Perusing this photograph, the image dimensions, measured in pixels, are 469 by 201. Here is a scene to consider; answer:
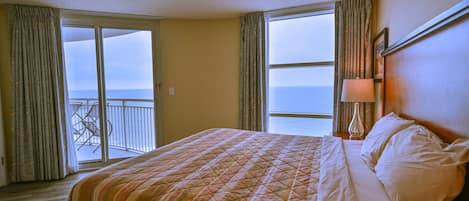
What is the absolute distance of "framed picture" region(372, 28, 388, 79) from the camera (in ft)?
7.93

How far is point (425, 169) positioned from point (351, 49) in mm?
2319

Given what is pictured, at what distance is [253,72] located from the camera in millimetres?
3580

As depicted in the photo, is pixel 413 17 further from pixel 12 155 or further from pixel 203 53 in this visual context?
pixel 12 155

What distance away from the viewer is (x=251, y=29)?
3.56 meters

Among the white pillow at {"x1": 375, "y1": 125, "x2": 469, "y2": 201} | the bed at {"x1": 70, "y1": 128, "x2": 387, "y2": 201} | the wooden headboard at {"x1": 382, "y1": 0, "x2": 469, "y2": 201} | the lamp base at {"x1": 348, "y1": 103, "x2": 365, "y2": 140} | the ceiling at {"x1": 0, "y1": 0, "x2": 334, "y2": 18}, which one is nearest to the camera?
the white pillow at {"x1": 375, "y1": 125, "x2": 469, "y2": 201}

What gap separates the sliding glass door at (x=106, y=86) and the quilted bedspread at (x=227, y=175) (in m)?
2.25

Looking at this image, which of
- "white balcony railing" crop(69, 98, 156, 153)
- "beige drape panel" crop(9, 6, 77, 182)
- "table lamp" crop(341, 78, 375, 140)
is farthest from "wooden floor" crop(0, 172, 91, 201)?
"table lamp" crop(341, 78, 375, 140)

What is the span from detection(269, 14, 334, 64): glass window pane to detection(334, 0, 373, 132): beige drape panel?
25 cm

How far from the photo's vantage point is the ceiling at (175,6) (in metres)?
3.05

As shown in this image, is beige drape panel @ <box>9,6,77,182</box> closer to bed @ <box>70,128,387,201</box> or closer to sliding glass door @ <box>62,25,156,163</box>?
sliding glass door @ <box>62,25,156,163</box>

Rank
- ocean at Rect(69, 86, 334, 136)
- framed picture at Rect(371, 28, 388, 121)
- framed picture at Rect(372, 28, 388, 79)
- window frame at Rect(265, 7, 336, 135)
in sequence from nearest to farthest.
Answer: framed picture at Rect(372, 28, 388, 79) < framed picture at Rect(371, 28, 388, 121) < window frame at Rect(265, 7, 336, 135) < ocean at Rect(69, 86, 334, 136)

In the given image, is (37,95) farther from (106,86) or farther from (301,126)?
(301,126)

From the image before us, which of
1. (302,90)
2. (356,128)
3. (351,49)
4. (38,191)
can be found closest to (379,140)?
(356,128)

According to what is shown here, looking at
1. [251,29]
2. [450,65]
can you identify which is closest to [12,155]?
[251,29]
